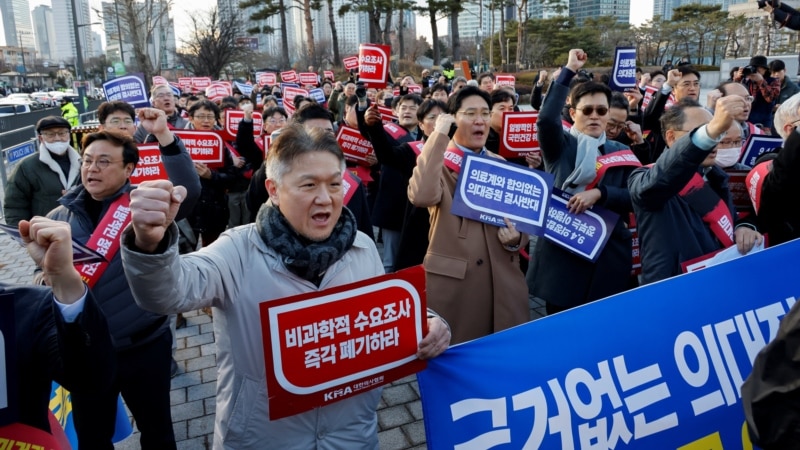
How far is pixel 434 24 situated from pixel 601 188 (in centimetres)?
4129

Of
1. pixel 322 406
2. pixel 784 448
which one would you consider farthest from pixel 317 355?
pixel 784 448

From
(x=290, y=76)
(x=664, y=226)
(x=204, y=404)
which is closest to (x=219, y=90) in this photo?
(x=290, y=76)

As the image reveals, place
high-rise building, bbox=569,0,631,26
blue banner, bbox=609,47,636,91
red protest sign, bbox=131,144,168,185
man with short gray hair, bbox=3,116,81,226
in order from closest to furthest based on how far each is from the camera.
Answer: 1. man with short gray hair, bbox=3,116,81,226
2. red protest sign, bbox=131,144,168,185
3. blue banner, bbox=609,47,636,91
4. high-rise building, bbox=569,0,631,26

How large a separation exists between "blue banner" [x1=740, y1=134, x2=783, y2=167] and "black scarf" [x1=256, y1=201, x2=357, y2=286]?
3.83 m

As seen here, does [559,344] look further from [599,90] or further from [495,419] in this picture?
[599,90]

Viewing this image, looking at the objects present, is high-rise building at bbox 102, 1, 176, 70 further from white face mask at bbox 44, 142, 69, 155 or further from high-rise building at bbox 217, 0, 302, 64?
white face mask at bbox 44, 142, 69, 155

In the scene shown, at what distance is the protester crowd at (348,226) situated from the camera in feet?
6.45

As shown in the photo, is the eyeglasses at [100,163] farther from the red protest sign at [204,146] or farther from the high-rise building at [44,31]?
the high-rise building at [44,31]

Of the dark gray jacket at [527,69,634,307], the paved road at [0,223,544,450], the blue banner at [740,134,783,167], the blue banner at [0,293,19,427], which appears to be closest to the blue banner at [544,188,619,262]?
the dark gray jacket at [527,69,634,307]

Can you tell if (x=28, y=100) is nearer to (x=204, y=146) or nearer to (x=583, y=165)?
(x=204, y=146)

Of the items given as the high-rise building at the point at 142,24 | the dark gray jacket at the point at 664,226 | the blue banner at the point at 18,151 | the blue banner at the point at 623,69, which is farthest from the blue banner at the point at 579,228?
the high-rise building at the point at 142,24

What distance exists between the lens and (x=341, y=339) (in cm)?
193

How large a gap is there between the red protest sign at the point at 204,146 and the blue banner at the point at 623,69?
5.09 m

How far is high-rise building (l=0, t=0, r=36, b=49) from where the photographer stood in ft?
510
